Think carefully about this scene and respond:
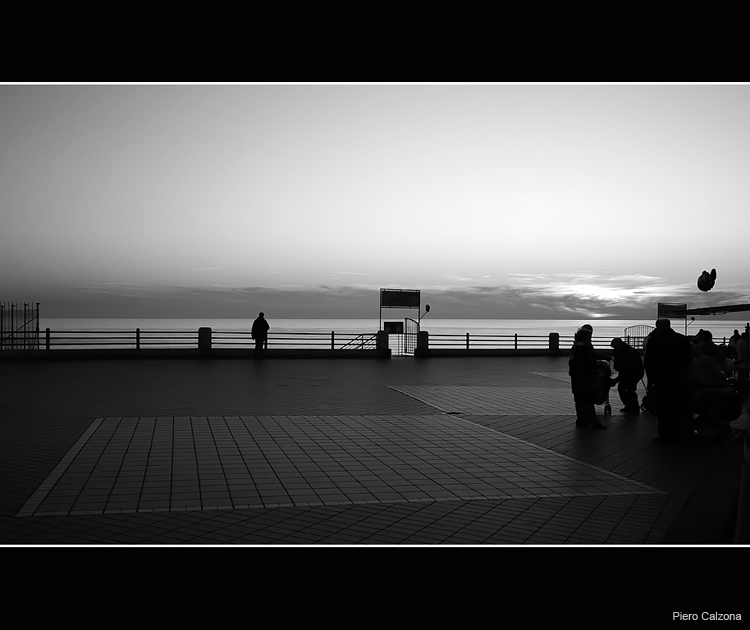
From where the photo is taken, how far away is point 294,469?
708 cm

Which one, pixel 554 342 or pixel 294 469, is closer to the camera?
pixel 294 469

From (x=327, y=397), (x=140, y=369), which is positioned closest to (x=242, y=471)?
(x=327, y=397)

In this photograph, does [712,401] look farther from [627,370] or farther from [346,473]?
[346,473]

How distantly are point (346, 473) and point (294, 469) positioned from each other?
1.76 feet

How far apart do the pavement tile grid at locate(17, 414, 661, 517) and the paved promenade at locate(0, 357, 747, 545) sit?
0.03m

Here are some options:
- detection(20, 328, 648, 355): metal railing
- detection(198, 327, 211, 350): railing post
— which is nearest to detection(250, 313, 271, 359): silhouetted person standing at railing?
detection(20, 328, 648, 355): metal railing

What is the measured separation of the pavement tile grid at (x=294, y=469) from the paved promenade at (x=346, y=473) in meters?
0.03

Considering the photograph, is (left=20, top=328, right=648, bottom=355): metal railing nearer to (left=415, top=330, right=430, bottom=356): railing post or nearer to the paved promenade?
(left=415, top=330, right=430, bottom=356): railing post

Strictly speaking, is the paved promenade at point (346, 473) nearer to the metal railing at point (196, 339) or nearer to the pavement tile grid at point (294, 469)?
the pavement tile grid at point (294, 469)

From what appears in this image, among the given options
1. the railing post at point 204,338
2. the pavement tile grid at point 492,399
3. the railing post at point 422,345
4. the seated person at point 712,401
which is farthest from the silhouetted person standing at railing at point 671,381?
the railing post at point 422,345

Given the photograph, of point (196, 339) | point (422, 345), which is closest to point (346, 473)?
point (422, 345)
